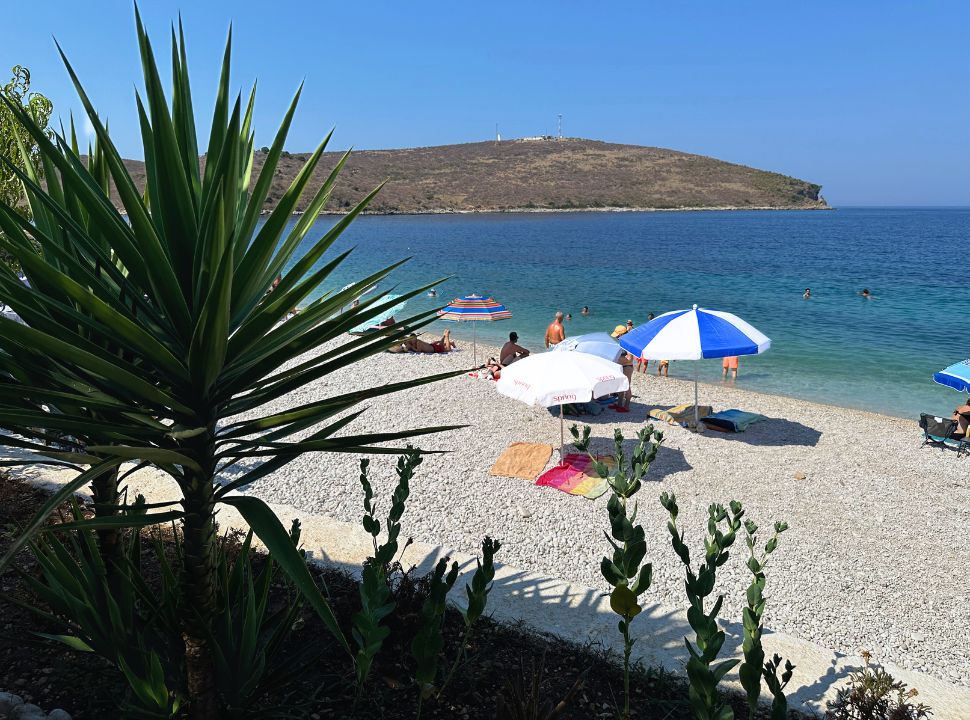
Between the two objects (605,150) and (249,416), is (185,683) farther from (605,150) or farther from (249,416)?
(605,150)

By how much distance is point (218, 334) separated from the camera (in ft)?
6.79

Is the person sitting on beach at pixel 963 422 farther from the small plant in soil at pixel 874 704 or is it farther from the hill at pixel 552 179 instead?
the hill at pixel 552 179

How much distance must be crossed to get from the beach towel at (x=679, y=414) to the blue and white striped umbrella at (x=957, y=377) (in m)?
3.82

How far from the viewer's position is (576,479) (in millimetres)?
9180

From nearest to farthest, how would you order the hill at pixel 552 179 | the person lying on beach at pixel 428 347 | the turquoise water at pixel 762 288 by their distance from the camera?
the person lying on beach at pixel 428 347
the turquoise water at pixel 762 288
the hill at pixel 552 179

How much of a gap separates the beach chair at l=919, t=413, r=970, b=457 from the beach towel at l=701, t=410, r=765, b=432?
2.90 m

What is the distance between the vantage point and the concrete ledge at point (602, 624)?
417 centimetres

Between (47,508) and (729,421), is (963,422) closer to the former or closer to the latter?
(729,421)

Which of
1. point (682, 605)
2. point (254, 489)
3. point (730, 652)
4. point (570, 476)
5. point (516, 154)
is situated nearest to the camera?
point (730, 652)

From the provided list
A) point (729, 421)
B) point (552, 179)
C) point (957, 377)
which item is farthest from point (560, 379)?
point (552, 179)

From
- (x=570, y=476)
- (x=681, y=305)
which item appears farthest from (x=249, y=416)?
(x=681, y=305)

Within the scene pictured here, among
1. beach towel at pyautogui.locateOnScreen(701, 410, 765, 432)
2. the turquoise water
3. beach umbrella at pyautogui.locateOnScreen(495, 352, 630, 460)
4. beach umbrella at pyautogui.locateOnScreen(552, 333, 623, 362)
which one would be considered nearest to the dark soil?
beach umbrella at pyautogui.locateOnScreen(495, 352, 630, 460)

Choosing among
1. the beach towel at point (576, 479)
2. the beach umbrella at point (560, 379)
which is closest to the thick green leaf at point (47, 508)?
the beach towel at point (576, 479)

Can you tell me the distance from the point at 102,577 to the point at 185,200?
69.2 inches
